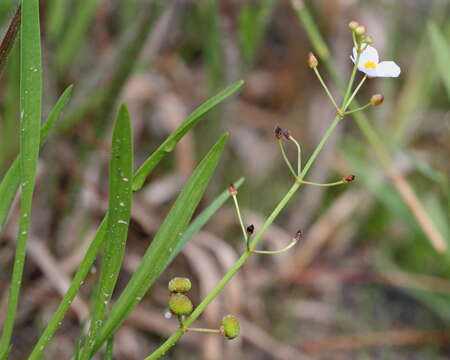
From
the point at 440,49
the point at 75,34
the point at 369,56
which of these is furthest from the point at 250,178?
the point at 369,56

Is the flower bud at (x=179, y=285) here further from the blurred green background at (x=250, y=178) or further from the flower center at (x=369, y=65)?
the blurred green background at (x=250, y=178)

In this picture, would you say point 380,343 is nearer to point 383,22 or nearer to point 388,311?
point 388,311

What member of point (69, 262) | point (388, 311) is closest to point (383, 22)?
point (388, 311)

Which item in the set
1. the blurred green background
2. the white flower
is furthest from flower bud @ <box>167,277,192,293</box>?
the blurred green background

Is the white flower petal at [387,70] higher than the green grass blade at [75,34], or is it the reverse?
the white flower petal at [387,70]

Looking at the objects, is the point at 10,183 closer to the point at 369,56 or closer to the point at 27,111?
the point at 27,111

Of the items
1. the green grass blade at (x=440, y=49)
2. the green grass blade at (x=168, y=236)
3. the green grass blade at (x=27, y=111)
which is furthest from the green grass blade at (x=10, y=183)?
the green grass blade at (x=440, y=49)
